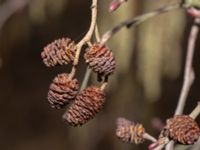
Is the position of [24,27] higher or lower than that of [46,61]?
higher

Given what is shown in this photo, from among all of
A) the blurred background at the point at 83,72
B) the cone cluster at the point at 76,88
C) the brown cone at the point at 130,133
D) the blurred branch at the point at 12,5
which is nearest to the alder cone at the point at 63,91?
the cone cluster at the point at 76,88

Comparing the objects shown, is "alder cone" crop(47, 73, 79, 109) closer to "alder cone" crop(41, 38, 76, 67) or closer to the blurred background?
"alder cone" crop(41, 38, 76, 67)

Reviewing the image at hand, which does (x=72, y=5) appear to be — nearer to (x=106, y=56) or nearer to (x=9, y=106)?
(x=9, y=106)

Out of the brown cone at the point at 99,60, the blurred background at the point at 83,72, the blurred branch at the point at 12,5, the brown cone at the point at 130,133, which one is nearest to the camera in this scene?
the brown cone at the point at 99,60

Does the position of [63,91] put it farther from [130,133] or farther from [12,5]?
[12,5]

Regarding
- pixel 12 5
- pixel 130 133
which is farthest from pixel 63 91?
pixel 12 5

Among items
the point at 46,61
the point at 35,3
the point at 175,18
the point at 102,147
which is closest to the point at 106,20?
the point at 175,18

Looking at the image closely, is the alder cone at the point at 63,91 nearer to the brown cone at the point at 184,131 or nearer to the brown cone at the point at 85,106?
the brown cone at the point at 85,106
